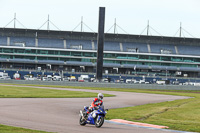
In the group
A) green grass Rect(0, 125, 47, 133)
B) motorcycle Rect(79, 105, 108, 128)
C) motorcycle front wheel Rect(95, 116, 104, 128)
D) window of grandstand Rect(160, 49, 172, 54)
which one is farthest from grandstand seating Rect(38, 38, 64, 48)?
green grass Rect(0, 125, 47, 133)

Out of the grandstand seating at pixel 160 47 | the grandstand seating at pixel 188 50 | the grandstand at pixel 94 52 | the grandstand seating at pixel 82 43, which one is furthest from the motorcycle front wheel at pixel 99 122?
the grandstand seating at pixel 188 50

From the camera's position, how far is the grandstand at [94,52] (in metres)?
137

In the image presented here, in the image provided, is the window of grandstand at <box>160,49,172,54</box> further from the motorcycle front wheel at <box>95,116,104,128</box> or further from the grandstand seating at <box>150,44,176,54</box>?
the motorcycle front wheel at <box>95,116,104,128</box>

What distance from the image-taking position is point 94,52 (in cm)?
13938

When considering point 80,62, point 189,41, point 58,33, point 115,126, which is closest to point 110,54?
point 80,62

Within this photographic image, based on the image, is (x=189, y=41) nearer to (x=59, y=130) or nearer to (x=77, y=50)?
(x=77, y=50)

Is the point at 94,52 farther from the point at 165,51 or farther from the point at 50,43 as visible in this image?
the point at 165,51

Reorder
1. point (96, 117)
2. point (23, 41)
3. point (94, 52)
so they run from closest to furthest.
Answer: point (96, 117) → point (94, 52) → point (23, 41)

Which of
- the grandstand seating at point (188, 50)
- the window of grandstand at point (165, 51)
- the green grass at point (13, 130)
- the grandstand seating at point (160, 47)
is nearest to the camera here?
the green grass at point (13, 130)

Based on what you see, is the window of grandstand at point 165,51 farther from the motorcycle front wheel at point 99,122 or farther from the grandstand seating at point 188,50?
Answer: the motorcycle front wheel at point 99,122

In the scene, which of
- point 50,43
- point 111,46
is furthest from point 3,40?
point 111,46

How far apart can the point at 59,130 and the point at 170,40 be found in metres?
133

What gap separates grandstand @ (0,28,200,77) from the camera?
449 feet

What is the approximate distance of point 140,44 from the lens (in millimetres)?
146375
